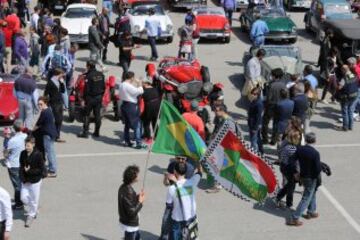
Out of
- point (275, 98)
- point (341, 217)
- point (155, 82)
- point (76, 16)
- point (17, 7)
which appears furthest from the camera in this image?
point (17, 7)

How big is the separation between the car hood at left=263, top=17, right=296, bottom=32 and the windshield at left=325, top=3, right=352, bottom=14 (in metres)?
1.88

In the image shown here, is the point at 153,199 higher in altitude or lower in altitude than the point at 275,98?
lower

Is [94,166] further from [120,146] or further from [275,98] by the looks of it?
[275,98]

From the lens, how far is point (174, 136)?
1309 cm

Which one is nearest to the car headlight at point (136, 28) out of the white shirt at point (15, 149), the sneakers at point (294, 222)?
the white shirt at point (15, 149)

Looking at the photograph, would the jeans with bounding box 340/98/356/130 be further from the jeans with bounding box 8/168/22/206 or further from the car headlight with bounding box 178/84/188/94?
the jeans with bounding box 8/168/22/206

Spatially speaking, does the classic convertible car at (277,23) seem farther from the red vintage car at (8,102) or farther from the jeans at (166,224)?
the jeans at (166,224)

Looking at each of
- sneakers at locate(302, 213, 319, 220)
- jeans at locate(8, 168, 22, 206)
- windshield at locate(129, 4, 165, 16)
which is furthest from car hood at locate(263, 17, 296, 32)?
jeans at locate(8, 168, 22, 206)

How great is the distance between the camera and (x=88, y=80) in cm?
1742

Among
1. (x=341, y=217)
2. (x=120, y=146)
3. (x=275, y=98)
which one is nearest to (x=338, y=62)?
(x=275, y=98)

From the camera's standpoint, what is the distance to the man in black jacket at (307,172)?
13117 millimetres

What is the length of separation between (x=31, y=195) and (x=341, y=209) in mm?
5484

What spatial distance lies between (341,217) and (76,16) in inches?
641

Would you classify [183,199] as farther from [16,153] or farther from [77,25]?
[77,25]
